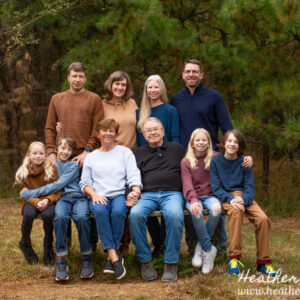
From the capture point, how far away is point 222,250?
520 centimetres

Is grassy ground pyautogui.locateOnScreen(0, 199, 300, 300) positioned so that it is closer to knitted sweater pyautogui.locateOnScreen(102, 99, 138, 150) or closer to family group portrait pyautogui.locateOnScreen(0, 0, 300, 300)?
family group portrait pyautogui.locateOnScreen(0, 0, 300, 300)

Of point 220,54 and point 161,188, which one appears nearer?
point 161,188

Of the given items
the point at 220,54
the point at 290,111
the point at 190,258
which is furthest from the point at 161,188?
the point at 220,54

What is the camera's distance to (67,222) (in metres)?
4.80

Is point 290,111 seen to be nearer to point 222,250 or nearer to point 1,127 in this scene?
point 222,250

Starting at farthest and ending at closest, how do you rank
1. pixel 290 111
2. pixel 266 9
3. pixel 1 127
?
1. pixel 1 127
2. pixel 290 111
3. pixel 266 9

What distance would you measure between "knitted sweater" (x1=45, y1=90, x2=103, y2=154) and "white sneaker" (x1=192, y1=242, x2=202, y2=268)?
153cm

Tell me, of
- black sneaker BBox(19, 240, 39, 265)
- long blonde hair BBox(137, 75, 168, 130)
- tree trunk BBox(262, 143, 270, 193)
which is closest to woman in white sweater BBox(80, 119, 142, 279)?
long blonde hair BBox(137, 75, 168, 130)

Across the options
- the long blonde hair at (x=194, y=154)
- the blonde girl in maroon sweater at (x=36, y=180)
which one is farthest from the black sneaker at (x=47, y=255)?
the long blonde hair at (x=194, y=154)

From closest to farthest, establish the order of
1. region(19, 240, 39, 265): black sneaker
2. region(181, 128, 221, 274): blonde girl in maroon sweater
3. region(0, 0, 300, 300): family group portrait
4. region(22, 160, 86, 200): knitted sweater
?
region(0, 0, 300, 300): family group portrait < region(181, 128, 221, 274): blonde girl in maroon sweater < region(22, 160, 86, 200): knitted sweater < region(19, 240, 39, 265): black sneaker

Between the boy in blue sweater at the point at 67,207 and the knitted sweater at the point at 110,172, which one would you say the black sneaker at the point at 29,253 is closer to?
the boy in blue sweater at the point at 67,207

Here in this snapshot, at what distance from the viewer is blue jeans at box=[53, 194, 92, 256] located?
4.76 m

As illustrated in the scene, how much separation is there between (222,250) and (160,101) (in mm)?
1722

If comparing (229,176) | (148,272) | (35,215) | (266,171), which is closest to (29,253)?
(35,215)
